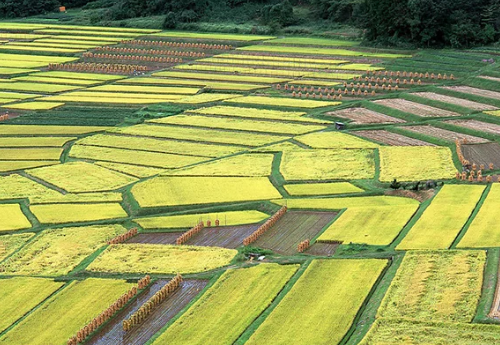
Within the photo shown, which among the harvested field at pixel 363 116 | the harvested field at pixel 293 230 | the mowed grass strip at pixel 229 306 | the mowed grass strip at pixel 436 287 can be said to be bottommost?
the harvested field at pixel 363 116

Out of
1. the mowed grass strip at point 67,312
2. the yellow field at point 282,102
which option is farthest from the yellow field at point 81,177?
the yellow field at point 282,102

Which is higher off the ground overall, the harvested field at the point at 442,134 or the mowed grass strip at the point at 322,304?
the mowed grass strip at the point at 322,304

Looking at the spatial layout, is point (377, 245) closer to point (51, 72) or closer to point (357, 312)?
point (357, 312)

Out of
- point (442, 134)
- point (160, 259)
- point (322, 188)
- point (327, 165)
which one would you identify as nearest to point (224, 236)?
point (160, 259)

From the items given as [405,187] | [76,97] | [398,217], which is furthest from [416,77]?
[398,217]

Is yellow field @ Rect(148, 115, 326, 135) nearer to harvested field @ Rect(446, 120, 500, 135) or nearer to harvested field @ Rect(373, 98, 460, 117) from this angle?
harvested field @ Rect(373, 98, 460, 117)

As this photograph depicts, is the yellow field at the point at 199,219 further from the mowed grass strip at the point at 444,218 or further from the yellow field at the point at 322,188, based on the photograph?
the mowed grass strip at the point at 444,218

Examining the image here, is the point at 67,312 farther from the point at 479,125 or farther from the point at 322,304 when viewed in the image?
the point at 479,125
